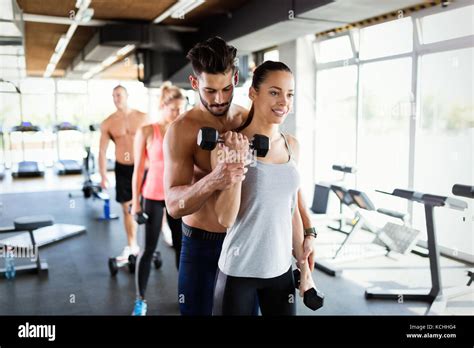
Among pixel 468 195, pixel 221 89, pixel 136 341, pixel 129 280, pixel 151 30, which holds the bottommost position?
pixel 129 280

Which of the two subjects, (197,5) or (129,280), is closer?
(197,5)

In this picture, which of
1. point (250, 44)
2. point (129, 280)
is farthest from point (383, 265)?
point (250, 44)

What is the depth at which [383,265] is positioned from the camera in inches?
136

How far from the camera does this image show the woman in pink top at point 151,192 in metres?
2.34

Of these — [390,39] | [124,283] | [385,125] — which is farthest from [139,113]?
[385,125]

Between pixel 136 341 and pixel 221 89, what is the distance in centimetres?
84

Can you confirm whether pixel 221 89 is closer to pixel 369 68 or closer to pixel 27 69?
pixel 27 69

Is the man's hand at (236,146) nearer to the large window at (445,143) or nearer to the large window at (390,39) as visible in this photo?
the large window at (390,39)

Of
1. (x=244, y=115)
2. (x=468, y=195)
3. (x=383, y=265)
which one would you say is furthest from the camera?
(x=383, y=265)

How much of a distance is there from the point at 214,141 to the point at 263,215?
255 millimetres

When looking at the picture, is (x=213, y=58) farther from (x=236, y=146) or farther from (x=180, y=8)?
(x=180, y=8)

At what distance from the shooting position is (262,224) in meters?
1.18

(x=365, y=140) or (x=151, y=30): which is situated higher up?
(x=151, y=30)

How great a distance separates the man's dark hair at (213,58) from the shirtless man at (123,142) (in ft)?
2.39
